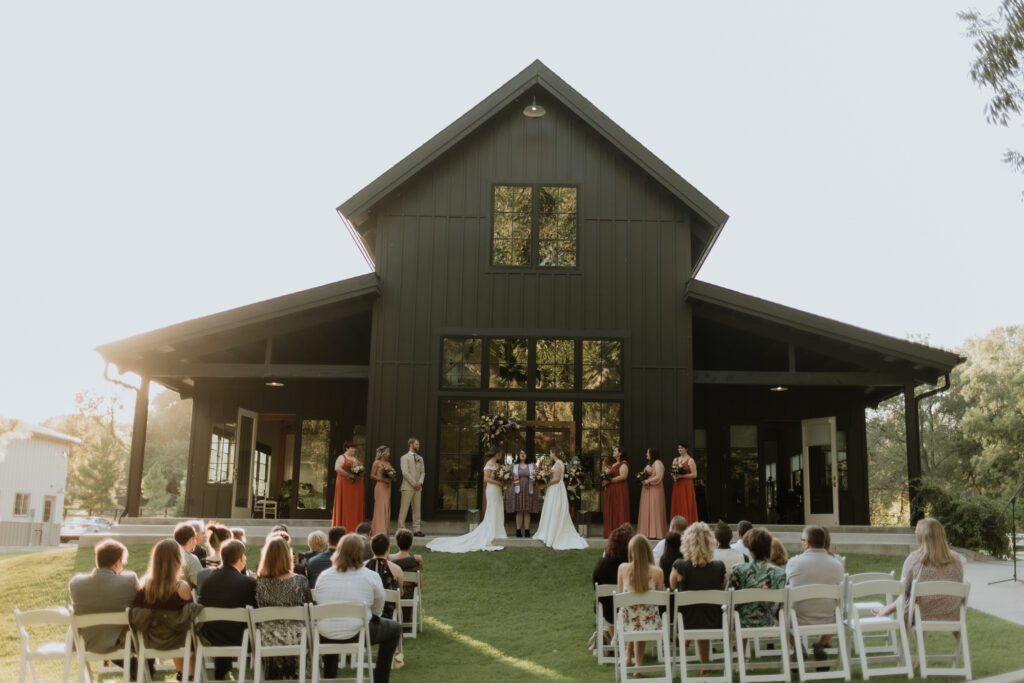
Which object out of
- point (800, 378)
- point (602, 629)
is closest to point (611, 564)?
point (602, 629)

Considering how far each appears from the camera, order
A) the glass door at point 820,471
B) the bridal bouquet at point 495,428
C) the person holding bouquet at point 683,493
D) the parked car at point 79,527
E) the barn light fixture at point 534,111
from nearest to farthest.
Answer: the person holding bouquet at point 683,493
the bridal bouquet at point 495,428
the barn light fixture at point 534,111
the glass door at point 820,471
the parked car at point 79,527

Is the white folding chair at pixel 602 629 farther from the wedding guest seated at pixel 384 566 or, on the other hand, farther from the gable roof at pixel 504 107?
the gable roof at pixel 504 107

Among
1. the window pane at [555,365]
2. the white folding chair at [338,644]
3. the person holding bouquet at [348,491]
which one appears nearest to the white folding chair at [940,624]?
the white folding chair at [338,644]

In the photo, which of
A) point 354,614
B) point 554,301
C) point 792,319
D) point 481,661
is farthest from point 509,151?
point 354,614

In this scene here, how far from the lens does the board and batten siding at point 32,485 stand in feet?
111

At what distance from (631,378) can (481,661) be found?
8624 millimetres

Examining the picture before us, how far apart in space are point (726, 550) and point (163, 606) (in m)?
4.57

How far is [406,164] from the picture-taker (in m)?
16.4

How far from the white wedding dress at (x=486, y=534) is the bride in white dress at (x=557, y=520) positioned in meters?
0.60

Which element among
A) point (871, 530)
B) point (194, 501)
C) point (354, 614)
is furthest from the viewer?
point (194, 501)

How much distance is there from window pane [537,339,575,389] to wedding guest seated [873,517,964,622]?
9204 millimetres

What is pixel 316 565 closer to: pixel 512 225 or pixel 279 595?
pixel 279 595

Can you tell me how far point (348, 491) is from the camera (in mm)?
14109

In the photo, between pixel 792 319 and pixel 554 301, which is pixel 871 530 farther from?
pixel 554 301
